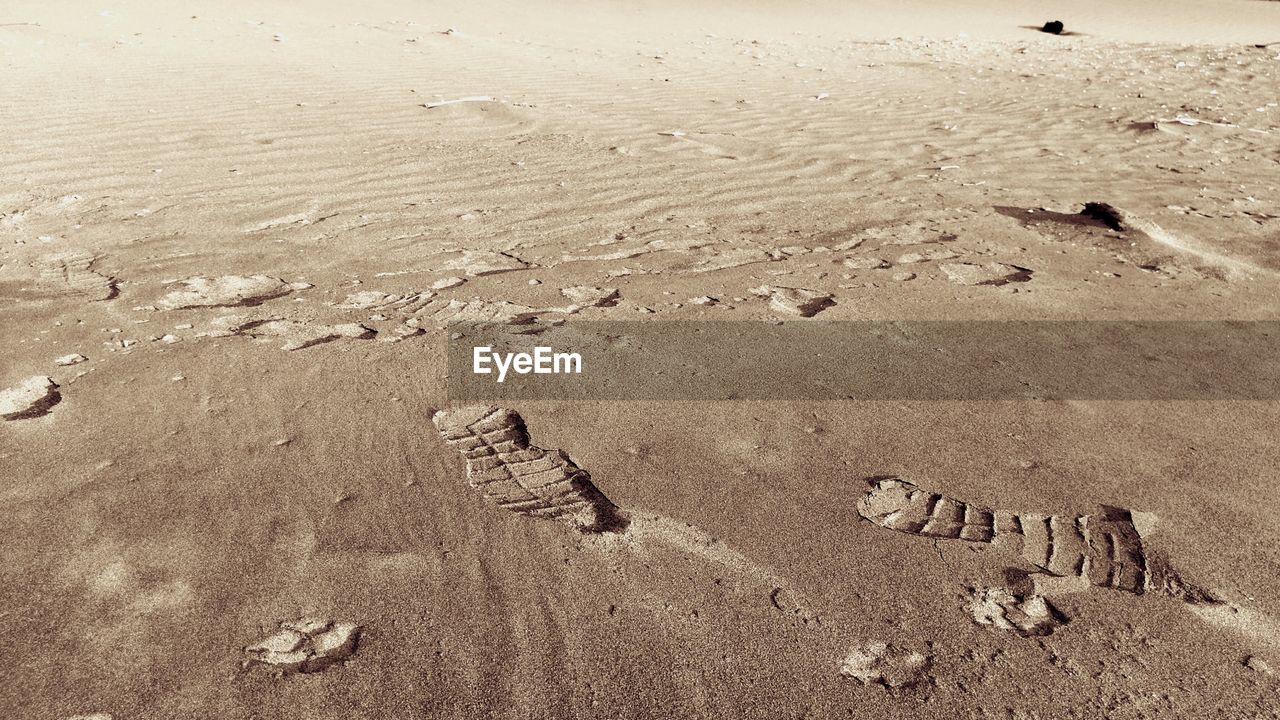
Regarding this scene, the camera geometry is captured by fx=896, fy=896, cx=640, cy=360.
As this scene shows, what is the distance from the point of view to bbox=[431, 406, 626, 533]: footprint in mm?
1854

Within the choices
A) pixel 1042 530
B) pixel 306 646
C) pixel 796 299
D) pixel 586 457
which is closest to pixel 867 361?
pixel 796 299

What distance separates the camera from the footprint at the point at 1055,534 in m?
1.66

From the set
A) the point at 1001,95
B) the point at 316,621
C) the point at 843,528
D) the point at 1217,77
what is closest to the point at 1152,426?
the point at 843,528

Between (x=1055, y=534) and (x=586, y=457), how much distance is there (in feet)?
3.27

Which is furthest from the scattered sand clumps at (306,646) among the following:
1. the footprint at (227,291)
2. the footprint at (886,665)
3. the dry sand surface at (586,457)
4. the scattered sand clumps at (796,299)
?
the scattered sand clumps at (796,299)

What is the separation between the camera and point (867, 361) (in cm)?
256

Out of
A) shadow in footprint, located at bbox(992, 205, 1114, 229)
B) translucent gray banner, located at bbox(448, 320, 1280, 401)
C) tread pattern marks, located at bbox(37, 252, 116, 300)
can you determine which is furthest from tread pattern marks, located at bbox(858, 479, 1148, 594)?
tread pattern marks, located at bbox(37, 252, 116, 300)

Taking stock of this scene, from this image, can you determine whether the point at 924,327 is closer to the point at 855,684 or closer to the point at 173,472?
the point at 855,684

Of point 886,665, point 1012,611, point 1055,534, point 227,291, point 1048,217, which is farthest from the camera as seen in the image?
point 1048,217

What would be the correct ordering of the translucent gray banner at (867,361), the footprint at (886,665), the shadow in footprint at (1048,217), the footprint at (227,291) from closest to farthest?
the footprint at (886,665) < the translucent gray banner at (867,361) < the footprint at (227,291) < the shadow in footprint at (1048,217)

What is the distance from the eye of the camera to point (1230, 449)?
6.98ft

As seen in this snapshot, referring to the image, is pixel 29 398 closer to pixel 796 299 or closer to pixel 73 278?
pixel 73 278

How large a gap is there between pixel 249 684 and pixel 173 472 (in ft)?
2.43

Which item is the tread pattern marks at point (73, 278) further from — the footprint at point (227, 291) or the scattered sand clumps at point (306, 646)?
the scattered sand clumps at point (306, 646)
